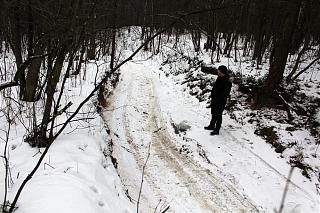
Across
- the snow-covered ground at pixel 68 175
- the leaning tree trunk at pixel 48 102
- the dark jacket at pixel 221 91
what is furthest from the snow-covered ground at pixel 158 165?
the dark jacket at pixel 221 91

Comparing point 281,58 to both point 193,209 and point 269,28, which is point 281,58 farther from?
point 269,28

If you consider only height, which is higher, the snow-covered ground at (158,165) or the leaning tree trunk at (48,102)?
the leaning tree trunk at (48,102)

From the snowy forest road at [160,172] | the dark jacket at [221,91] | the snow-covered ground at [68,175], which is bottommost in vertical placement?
the snowy forest road at [160,172]

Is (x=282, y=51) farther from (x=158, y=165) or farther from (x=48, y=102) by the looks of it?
(x=48, y=102)

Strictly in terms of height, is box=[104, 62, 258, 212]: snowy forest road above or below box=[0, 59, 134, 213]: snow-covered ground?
below

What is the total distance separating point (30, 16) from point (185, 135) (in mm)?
5143

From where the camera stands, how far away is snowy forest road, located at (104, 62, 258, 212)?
231 inches

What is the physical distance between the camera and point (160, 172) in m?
6.95

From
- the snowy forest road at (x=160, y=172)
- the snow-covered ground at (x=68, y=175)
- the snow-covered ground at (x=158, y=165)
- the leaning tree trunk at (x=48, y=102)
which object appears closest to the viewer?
the snow-covered ground at (x=68, y=175)

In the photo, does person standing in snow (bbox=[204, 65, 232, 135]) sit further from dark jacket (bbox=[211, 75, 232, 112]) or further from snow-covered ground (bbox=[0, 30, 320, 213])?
snow-covered ground (bbox=[0, 30, 320, 213])

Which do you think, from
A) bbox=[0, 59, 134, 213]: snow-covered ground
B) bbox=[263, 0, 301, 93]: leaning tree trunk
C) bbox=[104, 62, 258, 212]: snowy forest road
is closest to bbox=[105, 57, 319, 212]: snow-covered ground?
bbox=[104, 62, 258, 212]: snowy forest road

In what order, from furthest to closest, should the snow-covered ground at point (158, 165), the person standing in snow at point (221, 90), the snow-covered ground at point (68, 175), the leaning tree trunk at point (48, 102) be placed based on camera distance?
the person standing in snow at point (221, 90)
the leaning tree trunk at point (48, 102)
the snow-covered ground at point (158, 165)
the snow-covered ground at point (68, 175)

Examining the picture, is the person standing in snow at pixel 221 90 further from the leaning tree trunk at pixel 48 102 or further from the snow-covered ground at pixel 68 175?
the leaning tree trunk at pixel 48 102

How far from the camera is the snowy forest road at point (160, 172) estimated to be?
586cm
